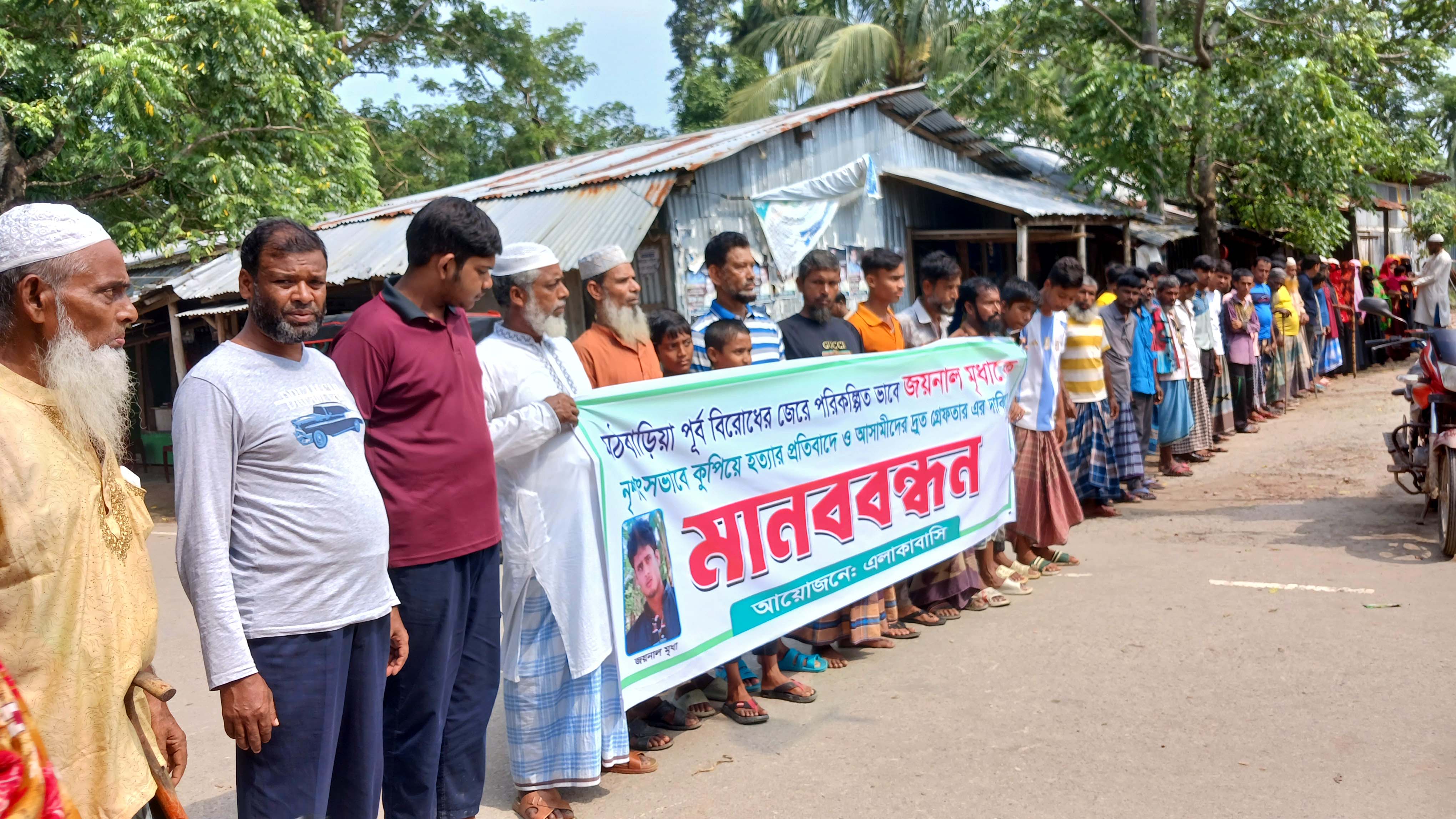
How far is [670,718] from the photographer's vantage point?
439 centimetres

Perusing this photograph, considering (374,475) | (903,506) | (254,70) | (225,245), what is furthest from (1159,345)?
(225,245)

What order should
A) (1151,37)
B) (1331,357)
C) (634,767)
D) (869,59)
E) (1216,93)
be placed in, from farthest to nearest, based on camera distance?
(869,59) < (1151,37) < (1331,357) < (1216,93) < (634,767)

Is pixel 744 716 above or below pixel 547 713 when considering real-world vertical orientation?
below

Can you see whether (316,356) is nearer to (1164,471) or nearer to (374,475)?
(374,475)

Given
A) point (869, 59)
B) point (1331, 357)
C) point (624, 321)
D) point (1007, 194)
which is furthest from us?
point (869, 59)

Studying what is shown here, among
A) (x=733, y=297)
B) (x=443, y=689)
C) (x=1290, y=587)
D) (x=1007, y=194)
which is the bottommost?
(x=1290, y=587)

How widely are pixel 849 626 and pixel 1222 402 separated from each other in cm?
761

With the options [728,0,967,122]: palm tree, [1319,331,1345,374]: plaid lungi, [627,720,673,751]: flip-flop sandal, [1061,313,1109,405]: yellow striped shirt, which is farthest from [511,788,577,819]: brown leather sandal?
[728,0,967,122]: palm tree

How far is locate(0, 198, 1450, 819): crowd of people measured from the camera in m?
2.02

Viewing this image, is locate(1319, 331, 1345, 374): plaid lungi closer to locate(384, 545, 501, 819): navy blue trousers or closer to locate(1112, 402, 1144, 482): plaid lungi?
locate(1112, 402, 1144, 482): plaid lungi

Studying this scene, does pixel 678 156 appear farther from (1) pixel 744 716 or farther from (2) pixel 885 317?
(1) pixel 744 716

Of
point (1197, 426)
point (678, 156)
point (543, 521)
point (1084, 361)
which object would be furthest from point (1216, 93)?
point (543, 521)

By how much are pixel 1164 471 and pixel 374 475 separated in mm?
8243

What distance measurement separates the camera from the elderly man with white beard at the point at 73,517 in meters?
Result: 1.92
